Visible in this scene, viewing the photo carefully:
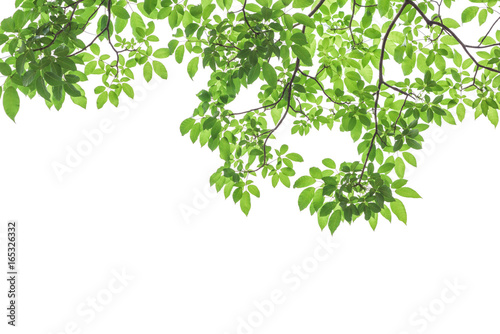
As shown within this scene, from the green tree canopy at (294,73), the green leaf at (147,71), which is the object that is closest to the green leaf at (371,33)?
the green tree canopy at (294,73)

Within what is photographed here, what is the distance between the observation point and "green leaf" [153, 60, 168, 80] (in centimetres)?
192

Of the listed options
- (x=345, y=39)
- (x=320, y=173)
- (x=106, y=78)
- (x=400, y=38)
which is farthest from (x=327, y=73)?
(x=106, y=78)

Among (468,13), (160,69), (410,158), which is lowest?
(410,158)

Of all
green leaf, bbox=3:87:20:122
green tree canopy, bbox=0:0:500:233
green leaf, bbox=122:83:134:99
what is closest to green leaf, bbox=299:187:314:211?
green tree canopy, bbox=0:0:500:233

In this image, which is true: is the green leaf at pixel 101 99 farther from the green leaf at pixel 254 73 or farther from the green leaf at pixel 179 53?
the green leaf at pixel 254 73

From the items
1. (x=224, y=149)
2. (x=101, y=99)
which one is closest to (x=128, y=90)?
(x=101, y=99)

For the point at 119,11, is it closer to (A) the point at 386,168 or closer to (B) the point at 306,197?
(B) the point at 306,197

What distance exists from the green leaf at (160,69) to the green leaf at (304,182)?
79 cm

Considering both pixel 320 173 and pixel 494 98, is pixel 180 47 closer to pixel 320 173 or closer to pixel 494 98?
pixel 320 173

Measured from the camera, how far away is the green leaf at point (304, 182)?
5.58 feet

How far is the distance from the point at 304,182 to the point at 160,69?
0.86 metres

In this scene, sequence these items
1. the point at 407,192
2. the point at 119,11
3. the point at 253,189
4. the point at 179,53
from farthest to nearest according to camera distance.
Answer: the point at 253,189 < the point at 179,53 < the point at 119,11 < the point at 407,192

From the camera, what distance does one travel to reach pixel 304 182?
5.62 feet

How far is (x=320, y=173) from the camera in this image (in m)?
1.71
